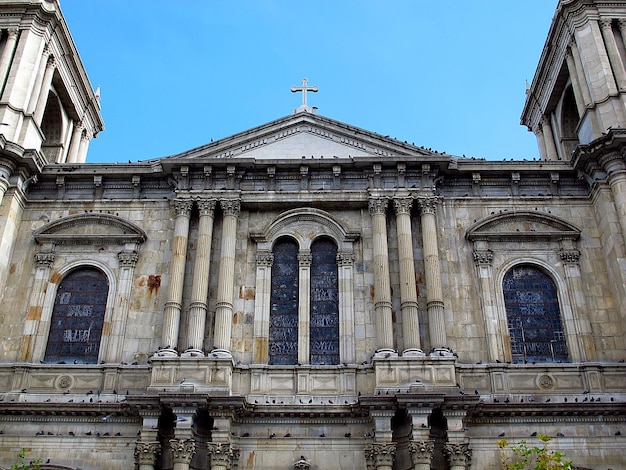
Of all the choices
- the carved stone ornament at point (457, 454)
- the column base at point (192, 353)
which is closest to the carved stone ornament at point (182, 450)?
the column base at point (192, 353)

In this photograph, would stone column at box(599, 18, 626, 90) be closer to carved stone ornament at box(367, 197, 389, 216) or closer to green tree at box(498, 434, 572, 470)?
carved stone ornament at box(367, 197, 389, 216)

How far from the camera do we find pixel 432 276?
18.8 m

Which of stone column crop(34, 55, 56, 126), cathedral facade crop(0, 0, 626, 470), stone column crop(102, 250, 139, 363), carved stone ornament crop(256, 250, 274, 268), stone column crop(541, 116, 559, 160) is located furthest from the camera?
stone column crop(541, 116, 559, 160)

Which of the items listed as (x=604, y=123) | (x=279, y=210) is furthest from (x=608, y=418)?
(x=279, y=210)

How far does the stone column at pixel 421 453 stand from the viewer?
15938 mm

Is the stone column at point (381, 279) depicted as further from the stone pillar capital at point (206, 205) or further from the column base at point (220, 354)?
the stone pillar capital at point (206, 205)

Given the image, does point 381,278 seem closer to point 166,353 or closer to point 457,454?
point 457,454

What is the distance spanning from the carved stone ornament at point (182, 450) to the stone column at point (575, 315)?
31.2 ft

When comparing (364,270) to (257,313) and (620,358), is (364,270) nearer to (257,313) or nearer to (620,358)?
(257,313)

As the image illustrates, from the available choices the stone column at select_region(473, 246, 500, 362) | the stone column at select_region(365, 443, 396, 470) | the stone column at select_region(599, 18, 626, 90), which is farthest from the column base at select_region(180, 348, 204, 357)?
the stone column at select_region(599, 18, 626, 90)

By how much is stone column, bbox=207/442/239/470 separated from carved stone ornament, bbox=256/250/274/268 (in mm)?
5023

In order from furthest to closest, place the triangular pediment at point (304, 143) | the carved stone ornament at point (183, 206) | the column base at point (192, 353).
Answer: the triangular pediment at point (304, 143) < the carved stone ornament at point (183, 206) < the column base at point (192, 353)

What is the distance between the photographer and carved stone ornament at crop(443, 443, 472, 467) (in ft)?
52.9

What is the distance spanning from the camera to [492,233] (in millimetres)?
19797
